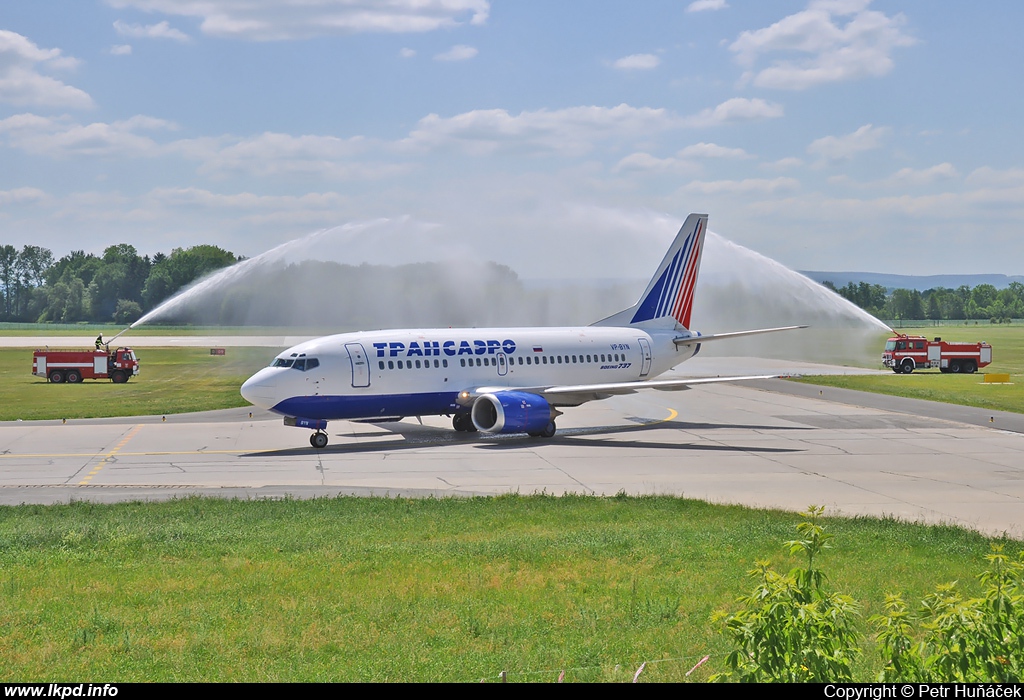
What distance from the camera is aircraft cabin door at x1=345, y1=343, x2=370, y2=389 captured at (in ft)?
127

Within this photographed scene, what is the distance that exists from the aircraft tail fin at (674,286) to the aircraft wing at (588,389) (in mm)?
7659

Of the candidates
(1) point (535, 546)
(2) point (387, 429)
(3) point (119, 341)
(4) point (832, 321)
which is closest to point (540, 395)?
(2) point (387, 429)

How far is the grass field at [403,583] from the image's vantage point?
12.7 m

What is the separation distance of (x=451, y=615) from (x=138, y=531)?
962 cm

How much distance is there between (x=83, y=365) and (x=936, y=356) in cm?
6753

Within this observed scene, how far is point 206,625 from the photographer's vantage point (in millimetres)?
14180

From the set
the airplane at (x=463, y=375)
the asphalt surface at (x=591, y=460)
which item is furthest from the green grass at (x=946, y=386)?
the airplane at (x=463, y=375)

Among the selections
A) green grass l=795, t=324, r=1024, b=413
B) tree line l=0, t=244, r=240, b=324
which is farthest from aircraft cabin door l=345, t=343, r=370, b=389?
tree line l=0, t=244, r=240, b=324

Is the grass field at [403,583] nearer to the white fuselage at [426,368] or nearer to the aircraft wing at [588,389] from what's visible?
the white fuselage at [426,368]

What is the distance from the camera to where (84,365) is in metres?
72.9

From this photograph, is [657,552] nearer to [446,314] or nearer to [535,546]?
[535,546]

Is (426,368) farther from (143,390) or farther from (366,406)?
(143,390)

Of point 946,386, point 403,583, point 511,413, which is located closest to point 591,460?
point 511,413

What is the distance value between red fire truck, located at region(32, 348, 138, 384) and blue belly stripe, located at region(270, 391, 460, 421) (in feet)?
132
